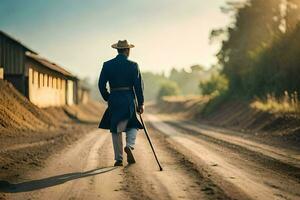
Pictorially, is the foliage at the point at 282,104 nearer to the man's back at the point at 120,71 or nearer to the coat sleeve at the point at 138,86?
the coat sleeve at the point at 138,86

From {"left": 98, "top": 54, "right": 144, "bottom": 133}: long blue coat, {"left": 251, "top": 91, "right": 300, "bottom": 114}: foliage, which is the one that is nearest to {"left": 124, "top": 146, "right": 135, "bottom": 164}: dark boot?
{"left": 98, "top": 54, "right": 144, "bottom": 133}: long blue coat

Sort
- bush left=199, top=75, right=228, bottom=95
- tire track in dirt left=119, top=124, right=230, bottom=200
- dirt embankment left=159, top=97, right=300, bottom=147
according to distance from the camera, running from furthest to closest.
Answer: bush left=199, top=75, right=228, bottom=95 → dirt embankment left=159, top=97, right=300, bottom=147 → tire track in dirt left=119, top=124, right=230, bottom=200

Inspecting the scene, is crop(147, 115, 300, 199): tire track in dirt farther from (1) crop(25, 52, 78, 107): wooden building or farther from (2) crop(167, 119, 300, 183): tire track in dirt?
(1) crop(25, 52, 78, 107): wooden building

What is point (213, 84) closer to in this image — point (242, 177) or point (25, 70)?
point (25, 70)

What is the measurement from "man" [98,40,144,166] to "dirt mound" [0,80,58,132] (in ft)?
31.2

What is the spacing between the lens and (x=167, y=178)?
7586 mm

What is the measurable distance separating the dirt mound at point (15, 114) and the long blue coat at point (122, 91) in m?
9.49

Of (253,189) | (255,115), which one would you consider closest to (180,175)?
(253,189)

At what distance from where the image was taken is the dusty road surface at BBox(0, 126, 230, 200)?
20.7ft

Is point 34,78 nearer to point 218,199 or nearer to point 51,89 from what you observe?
point 51,89

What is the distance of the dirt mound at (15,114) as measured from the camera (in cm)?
1933

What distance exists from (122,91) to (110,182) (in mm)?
2856

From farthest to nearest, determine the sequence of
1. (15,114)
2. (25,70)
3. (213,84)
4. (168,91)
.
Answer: (168,91)
(213,84)
(25,70)
(15,114)

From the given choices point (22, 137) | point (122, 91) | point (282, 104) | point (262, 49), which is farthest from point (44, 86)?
point (122, 91)
